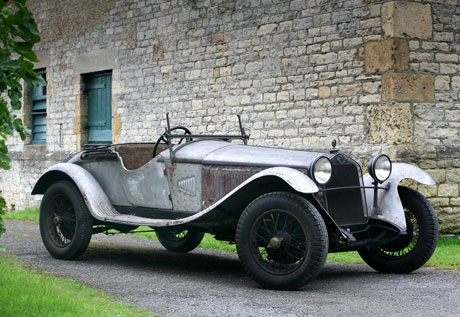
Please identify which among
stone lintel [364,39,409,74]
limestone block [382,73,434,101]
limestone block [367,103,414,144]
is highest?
stone lintel [364,39,409,74]

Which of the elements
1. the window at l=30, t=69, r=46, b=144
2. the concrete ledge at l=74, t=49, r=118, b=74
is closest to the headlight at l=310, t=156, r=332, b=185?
the concrete ledge at l=74, t=49, r=118, b=74

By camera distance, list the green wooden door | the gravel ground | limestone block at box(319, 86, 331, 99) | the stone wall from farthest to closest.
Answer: the green wooden door < limestone block at box(319, 86, 331, 99) < the stone wall < the gravel ground

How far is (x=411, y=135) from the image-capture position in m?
8.80

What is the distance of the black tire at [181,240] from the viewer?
7242mm

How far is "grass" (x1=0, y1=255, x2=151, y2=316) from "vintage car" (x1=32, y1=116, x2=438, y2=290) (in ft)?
3.63

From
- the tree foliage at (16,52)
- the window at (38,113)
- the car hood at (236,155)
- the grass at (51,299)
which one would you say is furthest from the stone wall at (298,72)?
the tree foliage at (16,52)

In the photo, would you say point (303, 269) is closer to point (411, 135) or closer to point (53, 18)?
point (411, 135)

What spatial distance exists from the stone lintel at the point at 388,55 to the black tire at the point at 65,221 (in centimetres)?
441

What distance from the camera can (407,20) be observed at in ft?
29.0

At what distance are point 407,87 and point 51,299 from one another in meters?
5.99

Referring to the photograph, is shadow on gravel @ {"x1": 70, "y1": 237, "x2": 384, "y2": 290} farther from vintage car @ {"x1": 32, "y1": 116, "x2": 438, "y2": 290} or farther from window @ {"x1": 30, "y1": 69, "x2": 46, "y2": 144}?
window @ {"x1": 30, "y1": 69, "x2": 46, "y2": 144}

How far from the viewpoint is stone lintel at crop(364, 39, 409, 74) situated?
28.7 feet

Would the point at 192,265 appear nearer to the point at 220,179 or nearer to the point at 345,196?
the point at 220,179

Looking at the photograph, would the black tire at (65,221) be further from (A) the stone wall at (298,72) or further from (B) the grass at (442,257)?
(A) the stone wall at (298,72)
